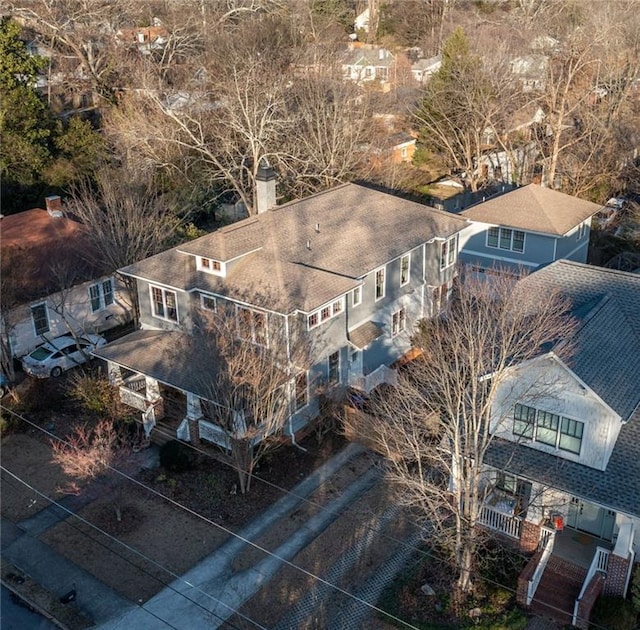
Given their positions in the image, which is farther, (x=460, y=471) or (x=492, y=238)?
(x=492, y=238)

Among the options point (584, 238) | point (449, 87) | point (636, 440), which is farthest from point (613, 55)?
point (636, 440)

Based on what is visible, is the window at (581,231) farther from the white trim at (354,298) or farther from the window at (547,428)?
the window at (547,428)

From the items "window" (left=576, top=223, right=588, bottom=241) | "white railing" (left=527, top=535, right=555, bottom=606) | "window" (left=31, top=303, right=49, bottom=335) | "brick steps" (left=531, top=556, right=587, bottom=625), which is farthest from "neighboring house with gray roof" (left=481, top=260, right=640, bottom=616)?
"window" (left=31, top=303, right=49, bottom=335)

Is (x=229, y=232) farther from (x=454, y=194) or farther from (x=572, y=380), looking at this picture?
(x=454, y=194)

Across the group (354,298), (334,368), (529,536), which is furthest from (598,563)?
(354,298)

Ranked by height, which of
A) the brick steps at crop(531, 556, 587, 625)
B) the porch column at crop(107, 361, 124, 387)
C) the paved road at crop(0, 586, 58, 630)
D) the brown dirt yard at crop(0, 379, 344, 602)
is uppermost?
the porch column at crop(107, 361, 124, 387)

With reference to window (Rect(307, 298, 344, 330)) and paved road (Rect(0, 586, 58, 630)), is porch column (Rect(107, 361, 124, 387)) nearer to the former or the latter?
window (Rect(307, 298, 344, 330))
